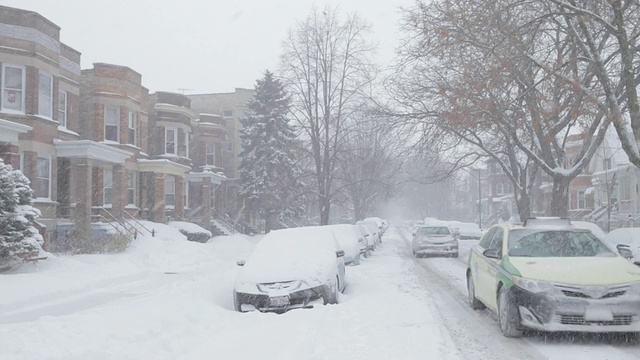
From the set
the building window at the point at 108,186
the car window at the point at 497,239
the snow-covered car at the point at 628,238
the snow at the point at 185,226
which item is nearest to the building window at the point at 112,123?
Answer: the building window at the point at 108,186

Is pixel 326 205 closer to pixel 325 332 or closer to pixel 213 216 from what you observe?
pixel 213 216

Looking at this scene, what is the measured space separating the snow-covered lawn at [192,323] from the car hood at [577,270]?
138 cm

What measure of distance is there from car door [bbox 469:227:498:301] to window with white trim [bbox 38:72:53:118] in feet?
57.7

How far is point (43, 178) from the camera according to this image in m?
22.9

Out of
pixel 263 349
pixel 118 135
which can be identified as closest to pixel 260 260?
pixel 263 349

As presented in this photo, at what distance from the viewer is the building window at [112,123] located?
92.5 feet

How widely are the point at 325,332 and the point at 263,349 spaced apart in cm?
117

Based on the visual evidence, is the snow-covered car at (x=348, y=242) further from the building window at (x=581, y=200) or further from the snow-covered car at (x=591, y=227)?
the building window at (x=581, y=200)

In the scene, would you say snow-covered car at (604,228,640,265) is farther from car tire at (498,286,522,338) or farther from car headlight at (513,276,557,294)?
car headlight at (513,276,557,294)

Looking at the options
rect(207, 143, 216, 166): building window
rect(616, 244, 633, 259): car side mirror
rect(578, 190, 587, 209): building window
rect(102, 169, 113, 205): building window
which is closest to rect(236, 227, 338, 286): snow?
rect(616, 244, 633, 259): car side mirror

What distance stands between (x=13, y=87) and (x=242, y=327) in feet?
55.7

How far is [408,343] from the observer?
755 centimetres

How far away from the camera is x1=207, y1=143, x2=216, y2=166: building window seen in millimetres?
42250

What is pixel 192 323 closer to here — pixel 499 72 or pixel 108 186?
pixel 499 72
